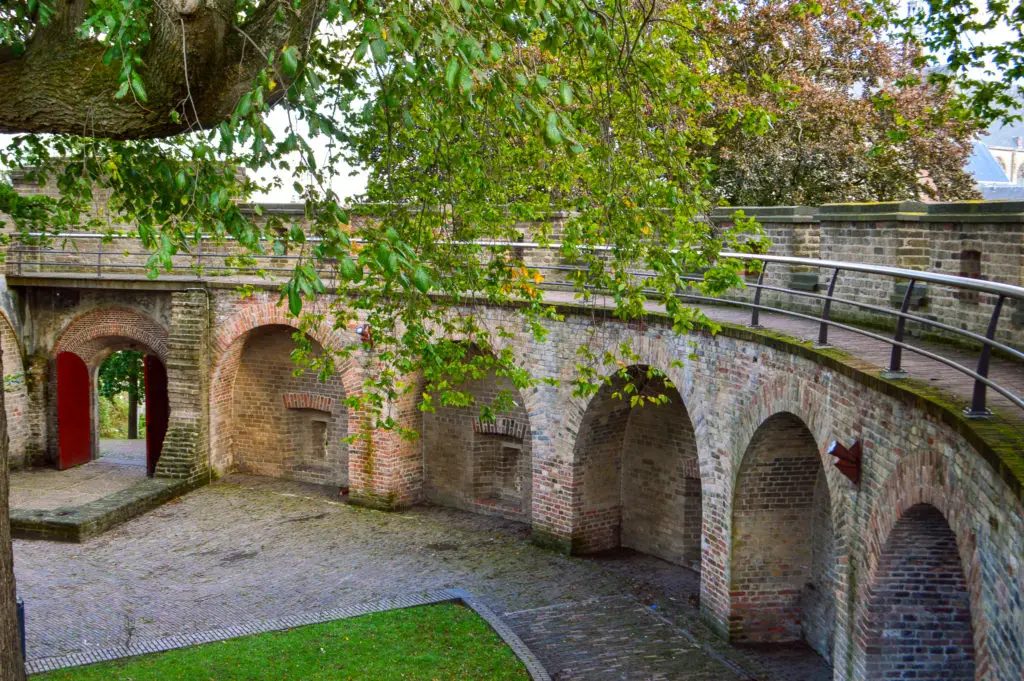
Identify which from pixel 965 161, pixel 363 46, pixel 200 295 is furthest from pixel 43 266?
pixel 965 161

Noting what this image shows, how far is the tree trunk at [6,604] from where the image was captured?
24.5 feet

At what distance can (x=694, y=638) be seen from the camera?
1178 centimetres

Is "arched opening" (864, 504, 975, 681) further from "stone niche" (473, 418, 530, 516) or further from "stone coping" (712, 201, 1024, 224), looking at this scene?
"stone niche" (473, 418, 530, 516)

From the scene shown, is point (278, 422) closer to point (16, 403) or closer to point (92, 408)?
point (92, 408)

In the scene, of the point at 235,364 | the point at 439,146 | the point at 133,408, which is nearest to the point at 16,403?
the point at 235,364

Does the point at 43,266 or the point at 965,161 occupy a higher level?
the point at 965,161

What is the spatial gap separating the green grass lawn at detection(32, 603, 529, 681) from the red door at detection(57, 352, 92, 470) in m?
10.2

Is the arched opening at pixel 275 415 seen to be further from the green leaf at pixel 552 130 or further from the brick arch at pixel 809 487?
the green leaf at pixel 552 130

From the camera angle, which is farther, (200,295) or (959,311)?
(200,295)

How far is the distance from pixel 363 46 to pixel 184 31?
6.33ft

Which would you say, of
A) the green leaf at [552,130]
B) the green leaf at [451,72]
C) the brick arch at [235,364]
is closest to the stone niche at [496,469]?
the brick arch at [235,364]

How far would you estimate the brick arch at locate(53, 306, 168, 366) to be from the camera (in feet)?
64.0

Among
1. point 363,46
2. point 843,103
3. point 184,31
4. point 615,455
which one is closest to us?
point 363,46

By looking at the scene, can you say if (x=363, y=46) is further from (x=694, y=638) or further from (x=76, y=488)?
(x=76, y=488)
